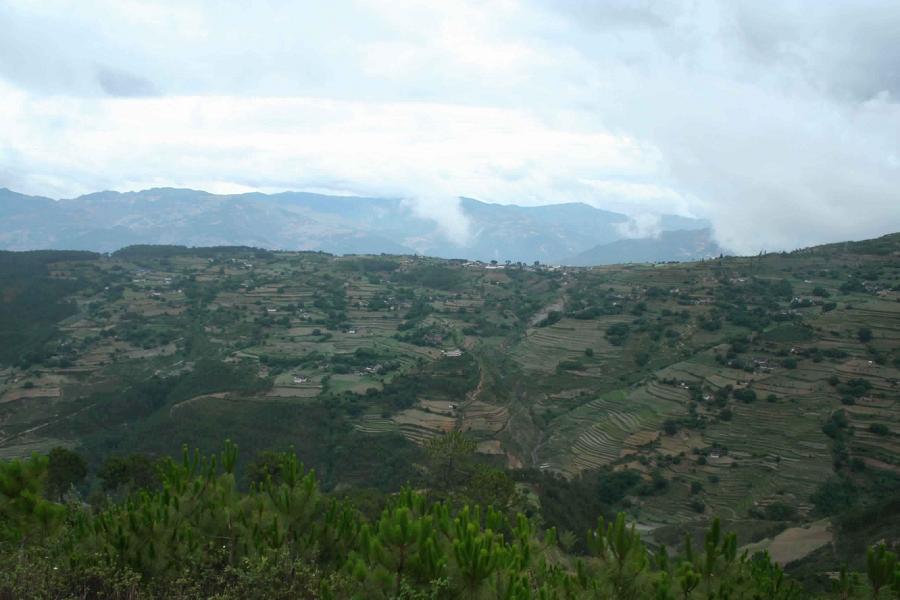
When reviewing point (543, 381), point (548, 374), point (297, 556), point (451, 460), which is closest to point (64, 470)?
point (451, 460)

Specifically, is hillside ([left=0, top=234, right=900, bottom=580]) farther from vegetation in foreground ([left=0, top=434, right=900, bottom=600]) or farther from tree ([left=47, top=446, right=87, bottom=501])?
vegetation in foreground ([left=0, top=434, right=900, bottom=600])

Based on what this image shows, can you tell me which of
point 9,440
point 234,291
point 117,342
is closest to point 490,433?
point 9,440

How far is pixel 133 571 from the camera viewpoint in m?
8.74

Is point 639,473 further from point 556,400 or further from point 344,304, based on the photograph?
point 344,304

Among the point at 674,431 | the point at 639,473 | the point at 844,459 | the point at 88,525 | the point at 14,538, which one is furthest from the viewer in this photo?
the point at 674,431

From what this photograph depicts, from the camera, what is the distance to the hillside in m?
35.0

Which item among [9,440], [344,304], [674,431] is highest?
[344,304]

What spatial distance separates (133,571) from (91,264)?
11051 cm

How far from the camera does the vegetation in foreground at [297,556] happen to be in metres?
8.06

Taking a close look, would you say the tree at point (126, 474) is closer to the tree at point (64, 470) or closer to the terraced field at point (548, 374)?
the tree at point (64, 470)

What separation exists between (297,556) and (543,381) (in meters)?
47.0

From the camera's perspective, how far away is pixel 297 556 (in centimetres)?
934

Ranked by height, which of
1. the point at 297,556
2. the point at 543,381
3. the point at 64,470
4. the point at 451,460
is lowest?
the point at 451,460

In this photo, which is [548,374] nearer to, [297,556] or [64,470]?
[64,470]
